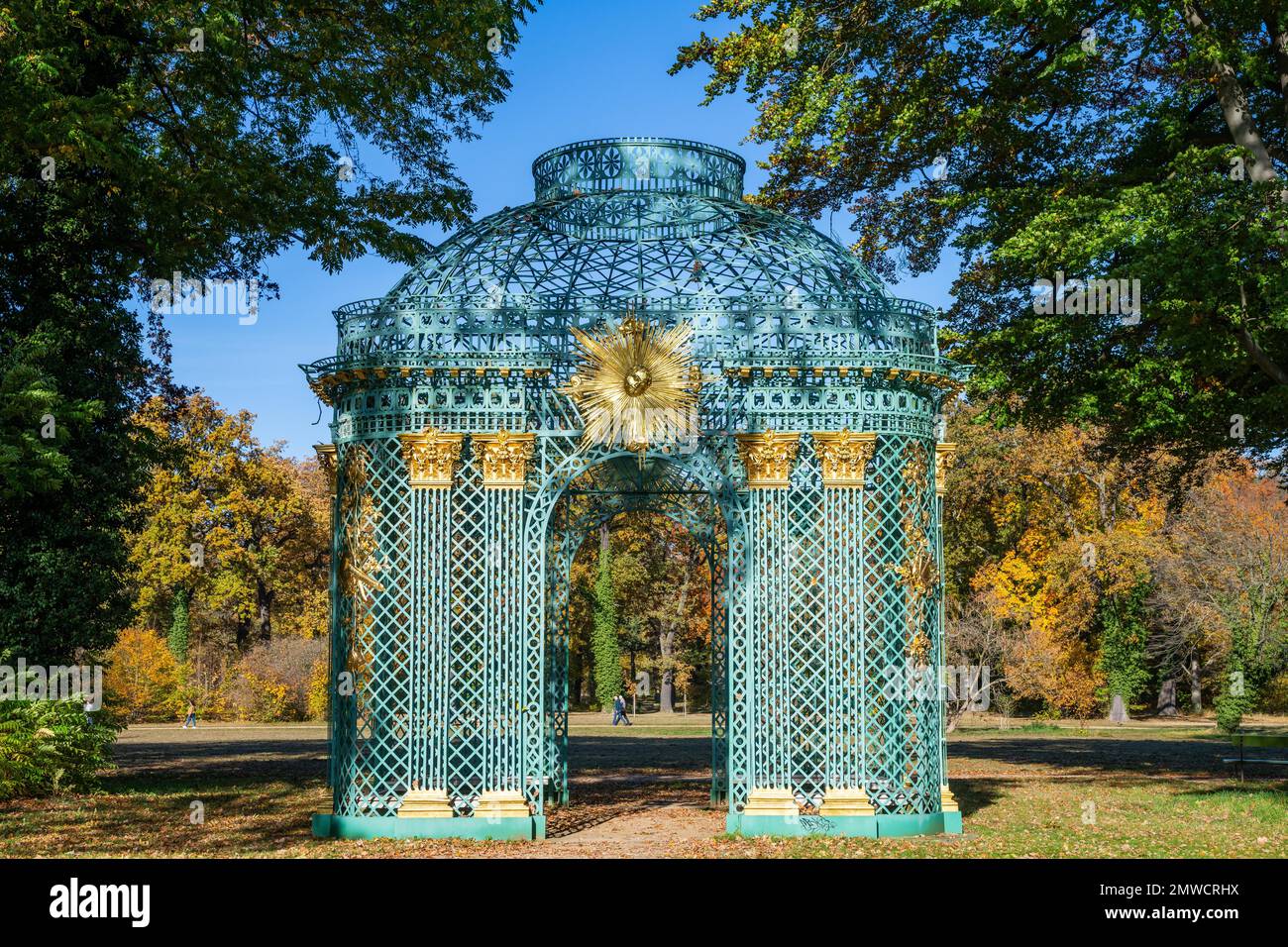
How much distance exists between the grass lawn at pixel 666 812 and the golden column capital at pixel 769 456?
12.4ft

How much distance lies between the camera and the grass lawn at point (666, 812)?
1242cm

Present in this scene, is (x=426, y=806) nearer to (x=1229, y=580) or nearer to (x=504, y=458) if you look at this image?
(x=504, y=458)

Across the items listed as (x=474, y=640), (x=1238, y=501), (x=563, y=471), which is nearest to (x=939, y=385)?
(x=563, y=471)

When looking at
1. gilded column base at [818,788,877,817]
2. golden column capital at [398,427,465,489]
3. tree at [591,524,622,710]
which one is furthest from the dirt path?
tree at [591,524,622,710]

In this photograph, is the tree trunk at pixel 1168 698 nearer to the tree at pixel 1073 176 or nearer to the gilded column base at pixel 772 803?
the tree at pixel 1073 176

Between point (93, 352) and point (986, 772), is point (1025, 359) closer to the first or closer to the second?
point (986, 772)

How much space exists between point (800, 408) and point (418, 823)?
19.7ft

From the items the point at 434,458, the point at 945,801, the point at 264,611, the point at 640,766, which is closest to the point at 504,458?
the point at 434,458

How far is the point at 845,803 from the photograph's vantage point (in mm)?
13242

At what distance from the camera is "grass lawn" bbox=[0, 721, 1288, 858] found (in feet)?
40.8

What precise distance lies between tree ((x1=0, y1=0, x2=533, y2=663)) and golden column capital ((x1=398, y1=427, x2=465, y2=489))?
15.9 ft

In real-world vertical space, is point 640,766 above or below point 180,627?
below

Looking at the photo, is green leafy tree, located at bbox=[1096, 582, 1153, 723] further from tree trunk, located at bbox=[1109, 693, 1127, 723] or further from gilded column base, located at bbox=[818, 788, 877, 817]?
gilded column base, located at bbox=[818, 788, 877, 817]

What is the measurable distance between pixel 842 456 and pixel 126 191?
1151 centimetres
